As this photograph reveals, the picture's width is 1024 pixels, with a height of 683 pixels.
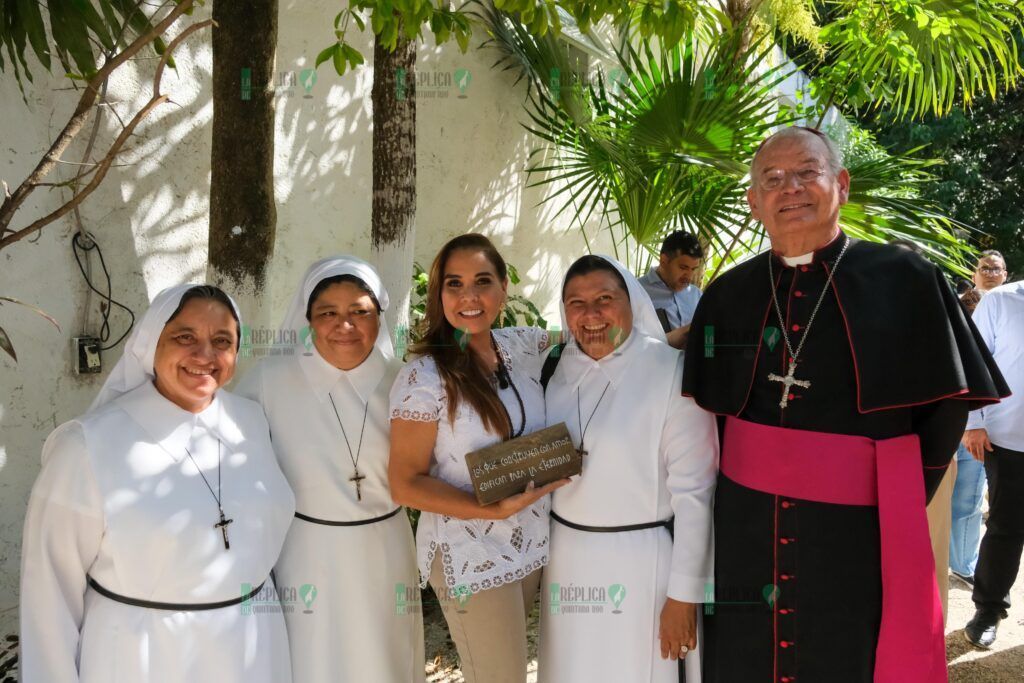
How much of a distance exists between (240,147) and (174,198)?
52.2 inches

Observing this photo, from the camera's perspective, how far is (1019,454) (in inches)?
192

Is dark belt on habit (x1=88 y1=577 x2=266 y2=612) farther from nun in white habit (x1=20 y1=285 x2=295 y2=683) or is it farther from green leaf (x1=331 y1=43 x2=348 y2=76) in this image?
green leaf (x1=331 y1=43 x2=348 y2=76)

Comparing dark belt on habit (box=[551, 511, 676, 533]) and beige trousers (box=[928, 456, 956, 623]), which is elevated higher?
dark belt on habit (box=[551, 511, 676, 533])

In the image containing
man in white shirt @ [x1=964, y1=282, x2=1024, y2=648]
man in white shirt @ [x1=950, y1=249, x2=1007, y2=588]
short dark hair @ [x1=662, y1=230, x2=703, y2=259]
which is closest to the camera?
man in white shirt @ [x1=964, y1=282, x2=1024, y2=648]

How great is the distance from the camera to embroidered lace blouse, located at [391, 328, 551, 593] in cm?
275

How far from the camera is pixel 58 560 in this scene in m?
2.27

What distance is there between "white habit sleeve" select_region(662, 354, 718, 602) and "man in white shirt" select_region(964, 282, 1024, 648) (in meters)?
2.87

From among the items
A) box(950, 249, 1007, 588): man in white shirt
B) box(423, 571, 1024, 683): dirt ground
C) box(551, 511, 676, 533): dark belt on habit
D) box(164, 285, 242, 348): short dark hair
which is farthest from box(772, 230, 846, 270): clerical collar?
box(950, 249, 1007, 588): man in white shirt

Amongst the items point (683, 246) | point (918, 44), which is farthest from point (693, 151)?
point (918, 44)

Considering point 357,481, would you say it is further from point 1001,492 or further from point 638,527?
point 1001,492

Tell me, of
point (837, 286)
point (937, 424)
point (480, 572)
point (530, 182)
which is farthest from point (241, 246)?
point (530, 182)

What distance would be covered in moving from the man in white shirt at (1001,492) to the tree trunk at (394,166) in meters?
3.27

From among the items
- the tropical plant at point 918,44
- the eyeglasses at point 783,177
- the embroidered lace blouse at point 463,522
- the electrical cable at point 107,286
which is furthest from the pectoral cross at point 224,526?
the tropical plant at point 918,44

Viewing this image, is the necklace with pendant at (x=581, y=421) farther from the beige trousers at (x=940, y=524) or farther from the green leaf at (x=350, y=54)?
the beige trousers at (x=940, y=524)
